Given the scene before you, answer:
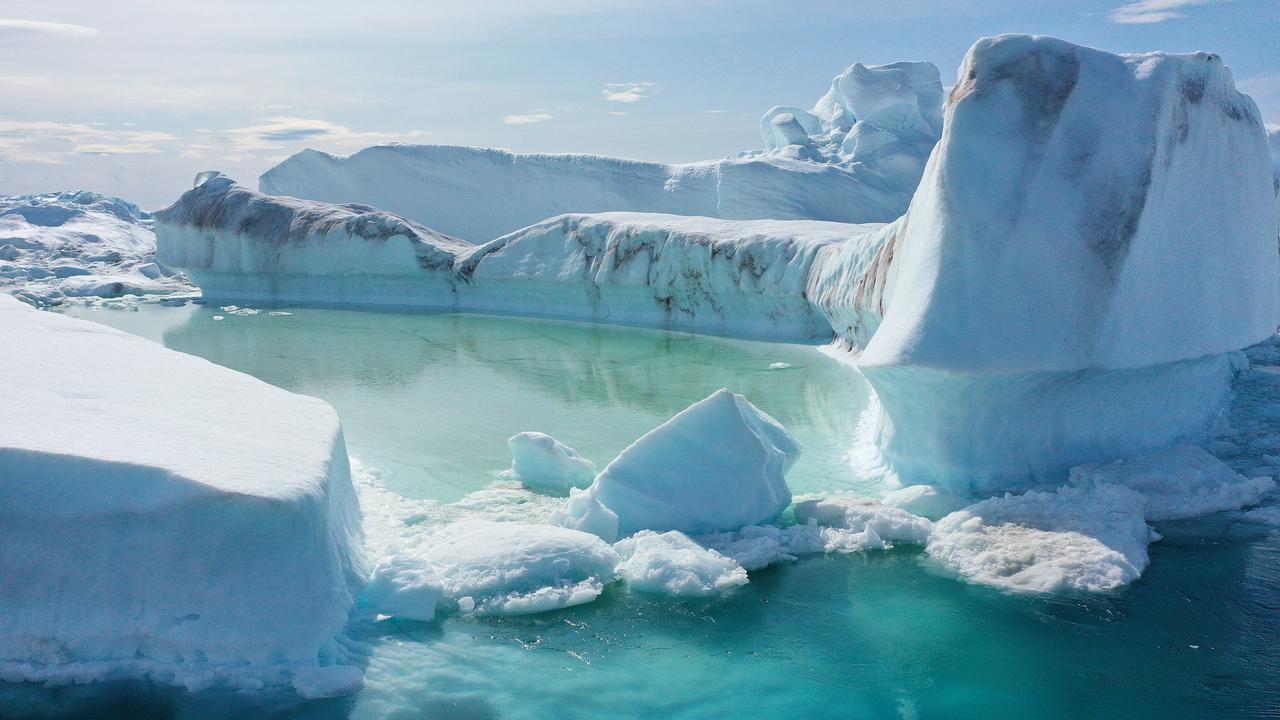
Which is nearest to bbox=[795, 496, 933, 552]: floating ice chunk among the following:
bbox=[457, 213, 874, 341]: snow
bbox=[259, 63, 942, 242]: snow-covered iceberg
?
bbox=[457, 213, 874, 341]: snow

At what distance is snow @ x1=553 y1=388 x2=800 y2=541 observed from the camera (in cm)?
427

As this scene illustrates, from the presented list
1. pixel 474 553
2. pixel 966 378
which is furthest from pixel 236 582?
pixel 966 378

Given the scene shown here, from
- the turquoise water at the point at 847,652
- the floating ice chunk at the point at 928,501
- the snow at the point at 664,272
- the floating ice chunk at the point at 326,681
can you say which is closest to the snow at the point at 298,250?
the snow at the point at 664,272

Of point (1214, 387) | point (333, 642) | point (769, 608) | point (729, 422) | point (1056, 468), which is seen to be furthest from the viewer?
point (1214, 387)

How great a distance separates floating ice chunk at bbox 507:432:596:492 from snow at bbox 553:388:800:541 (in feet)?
2.41

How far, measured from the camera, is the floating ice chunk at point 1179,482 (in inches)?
178

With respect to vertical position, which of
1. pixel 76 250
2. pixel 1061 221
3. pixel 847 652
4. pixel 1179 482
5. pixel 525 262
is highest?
pixel 1061 221

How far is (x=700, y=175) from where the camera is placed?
62.6 ft

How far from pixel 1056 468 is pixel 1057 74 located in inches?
78.6

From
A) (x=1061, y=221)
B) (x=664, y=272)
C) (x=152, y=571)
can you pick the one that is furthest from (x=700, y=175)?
(x=152, y=571)

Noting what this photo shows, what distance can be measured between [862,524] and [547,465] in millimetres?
1666

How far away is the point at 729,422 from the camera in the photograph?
443 cm

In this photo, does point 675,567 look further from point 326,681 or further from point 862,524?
point 326,681

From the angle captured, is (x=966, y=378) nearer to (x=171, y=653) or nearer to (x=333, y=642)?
(x=333, y=642)
